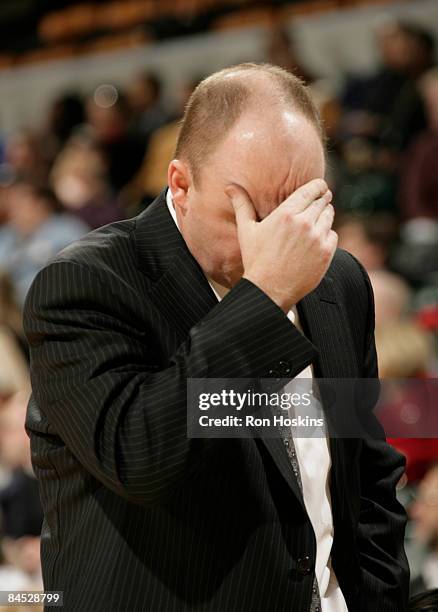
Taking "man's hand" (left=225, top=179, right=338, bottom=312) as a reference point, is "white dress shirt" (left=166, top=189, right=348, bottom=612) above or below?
below

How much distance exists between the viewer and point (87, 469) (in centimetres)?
144

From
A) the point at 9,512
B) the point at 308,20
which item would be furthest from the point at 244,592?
the point at 308,20

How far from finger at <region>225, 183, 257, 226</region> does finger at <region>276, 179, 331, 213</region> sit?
45 mm

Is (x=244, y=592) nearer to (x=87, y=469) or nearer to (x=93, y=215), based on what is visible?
(x=87, y=469)

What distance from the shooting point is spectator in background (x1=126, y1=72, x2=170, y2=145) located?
7.53 meters

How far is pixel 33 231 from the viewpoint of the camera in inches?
227

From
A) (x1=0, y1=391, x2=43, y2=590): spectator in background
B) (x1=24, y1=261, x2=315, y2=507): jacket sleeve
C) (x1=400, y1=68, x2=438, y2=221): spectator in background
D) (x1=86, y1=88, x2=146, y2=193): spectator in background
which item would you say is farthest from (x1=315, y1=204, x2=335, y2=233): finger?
(x1=86, y1=88, x2=146, y2=193): spectator in background

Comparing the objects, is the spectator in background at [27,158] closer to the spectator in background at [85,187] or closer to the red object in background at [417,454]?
the spectator in background at [85,187]

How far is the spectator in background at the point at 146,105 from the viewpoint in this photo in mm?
7527

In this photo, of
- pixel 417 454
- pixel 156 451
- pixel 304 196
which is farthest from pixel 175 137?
pixel 156 451

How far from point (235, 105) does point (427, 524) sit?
5.43 feet

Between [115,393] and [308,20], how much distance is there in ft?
22.0

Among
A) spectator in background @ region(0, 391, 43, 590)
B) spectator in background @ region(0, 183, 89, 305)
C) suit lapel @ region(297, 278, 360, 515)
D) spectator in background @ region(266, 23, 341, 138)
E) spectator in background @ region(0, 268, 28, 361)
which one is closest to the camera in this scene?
suit lapel @ region(297, 278, 360, 515)

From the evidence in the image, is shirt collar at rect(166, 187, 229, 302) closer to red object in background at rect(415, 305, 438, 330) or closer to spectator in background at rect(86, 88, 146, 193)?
red object in background at rect(415, 305, 438, 330)
